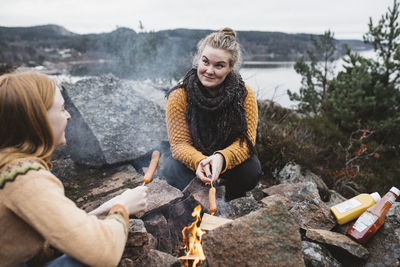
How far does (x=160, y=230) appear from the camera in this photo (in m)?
1.99

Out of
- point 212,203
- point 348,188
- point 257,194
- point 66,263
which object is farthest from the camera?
point 348,188

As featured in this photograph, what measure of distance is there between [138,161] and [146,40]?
7.57 metres

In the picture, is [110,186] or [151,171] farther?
[110,186]

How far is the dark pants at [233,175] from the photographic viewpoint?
263cm

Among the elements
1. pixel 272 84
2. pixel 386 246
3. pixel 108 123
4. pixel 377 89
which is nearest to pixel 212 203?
pixel 386 246

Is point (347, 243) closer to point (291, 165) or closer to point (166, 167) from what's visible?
point (166, 167)

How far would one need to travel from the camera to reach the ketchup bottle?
72.3 inches

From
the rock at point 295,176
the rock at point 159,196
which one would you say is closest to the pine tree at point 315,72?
the rock at point 295,176

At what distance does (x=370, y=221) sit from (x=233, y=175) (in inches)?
49.1

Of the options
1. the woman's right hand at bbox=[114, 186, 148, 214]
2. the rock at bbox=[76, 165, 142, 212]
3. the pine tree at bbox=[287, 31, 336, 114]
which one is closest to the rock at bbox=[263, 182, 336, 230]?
the woman's right hand at bbox=[114, 186, 148, 214]

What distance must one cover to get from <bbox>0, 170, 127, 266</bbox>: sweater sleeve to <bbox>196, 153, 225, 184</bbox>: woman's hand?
49.4 inches

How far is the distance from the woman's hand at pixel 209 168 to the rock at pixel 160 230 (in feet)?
1.60

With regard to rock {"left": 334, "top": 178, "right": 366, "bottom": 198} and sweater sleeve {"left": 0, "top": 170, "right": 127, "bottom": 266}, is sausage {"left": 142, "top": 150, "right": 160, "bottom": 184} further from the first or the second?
rock {"left": 334, "top": 178, "right": 366, "bottom": 198}

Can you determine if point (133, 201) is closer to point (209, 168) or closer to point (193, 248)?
point (193, 248)
